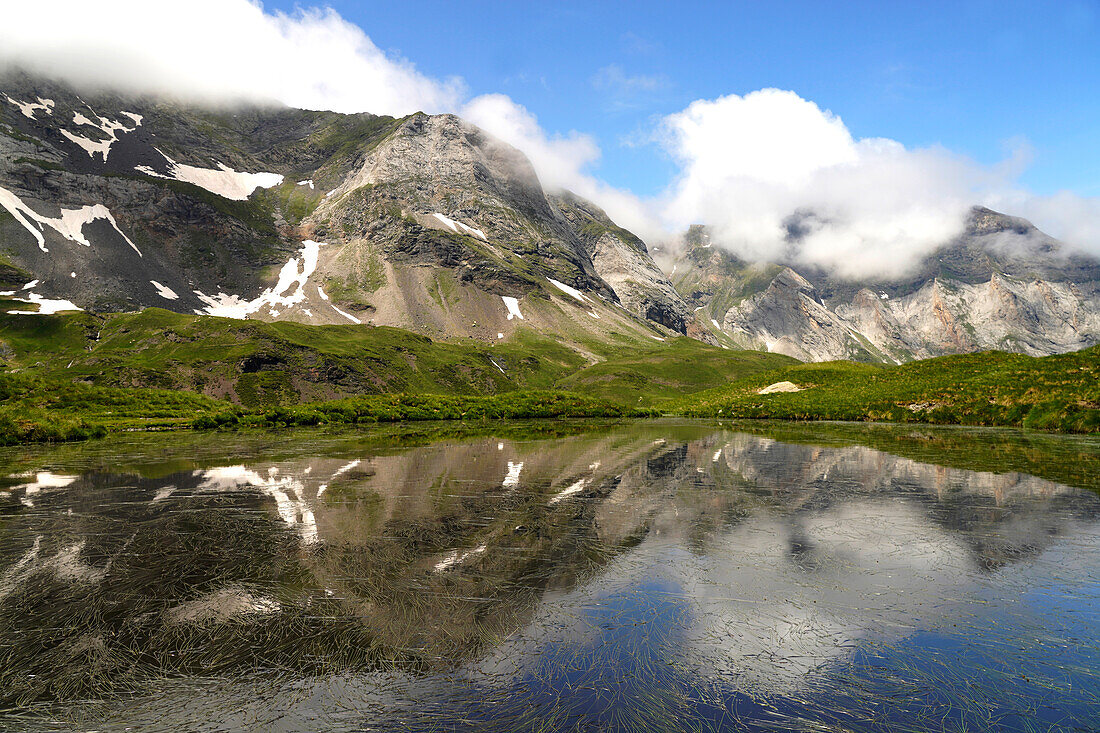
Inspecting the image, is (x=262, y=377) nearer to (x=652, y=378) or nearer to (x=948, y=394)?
(x=652, y=378)

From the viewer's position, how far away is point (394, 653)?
7.48 m

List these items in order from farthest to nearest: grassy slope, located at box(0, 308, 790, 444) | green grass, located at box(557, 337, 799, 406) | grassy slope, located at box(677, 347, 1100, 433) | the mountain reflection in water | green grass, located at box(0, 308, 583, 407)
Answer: green grass, located at box(557, 337, 799, 406) < green grass, located at box(0, 308, 583, 407) < grassy slope, located at box(0, 308, 790, 444) < grassy slope, located at box(677, 347, 1100, 433) < the mountain reflection in water

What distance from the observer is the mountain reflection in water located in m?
6.23

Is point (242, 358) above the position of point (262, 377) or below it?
above

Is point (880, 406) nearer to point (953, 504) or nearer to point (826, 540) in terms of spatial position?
point (953, 504)

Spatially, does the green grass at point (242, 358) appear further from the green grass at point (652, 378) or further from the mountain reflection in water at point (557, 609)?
the mountain reflection in water at point (557, 609)

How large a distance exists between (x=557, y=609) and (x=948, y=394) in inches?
2309

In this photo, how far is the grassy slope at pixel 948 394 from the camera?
42375 mm

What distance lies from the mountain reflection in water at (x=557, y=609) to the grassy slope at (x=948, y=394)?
3096 cm

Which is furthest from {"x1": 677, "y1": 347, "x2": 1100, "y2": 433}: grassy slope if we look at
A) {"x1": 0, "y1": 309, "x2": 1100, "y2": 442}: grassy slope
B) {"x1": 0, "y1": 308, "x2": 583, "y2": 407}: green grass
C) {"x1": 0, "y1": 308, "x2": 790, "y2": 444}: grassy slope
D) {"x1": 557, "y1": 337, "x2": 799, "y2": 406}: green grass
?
{"x1": 0, "y1": 308, "x2": 583, "y2": 407}: green grass

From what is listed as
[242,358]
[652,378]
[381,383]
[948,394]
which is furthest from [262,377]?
[948,394]

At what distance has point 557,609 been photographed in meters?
8.92

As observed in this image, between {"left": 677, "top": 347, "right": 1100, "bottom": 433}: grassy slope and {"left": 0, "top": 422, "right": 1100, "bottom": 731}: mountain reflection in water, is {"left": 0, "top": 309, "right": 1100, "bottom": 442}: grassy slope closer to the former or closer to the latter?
{"left": 677, "top": 347, "right": 1100, "bottom": 433}: grassy slope

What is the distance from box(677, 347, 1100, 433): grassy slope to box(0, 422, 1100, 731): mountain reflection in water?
30960 mm
